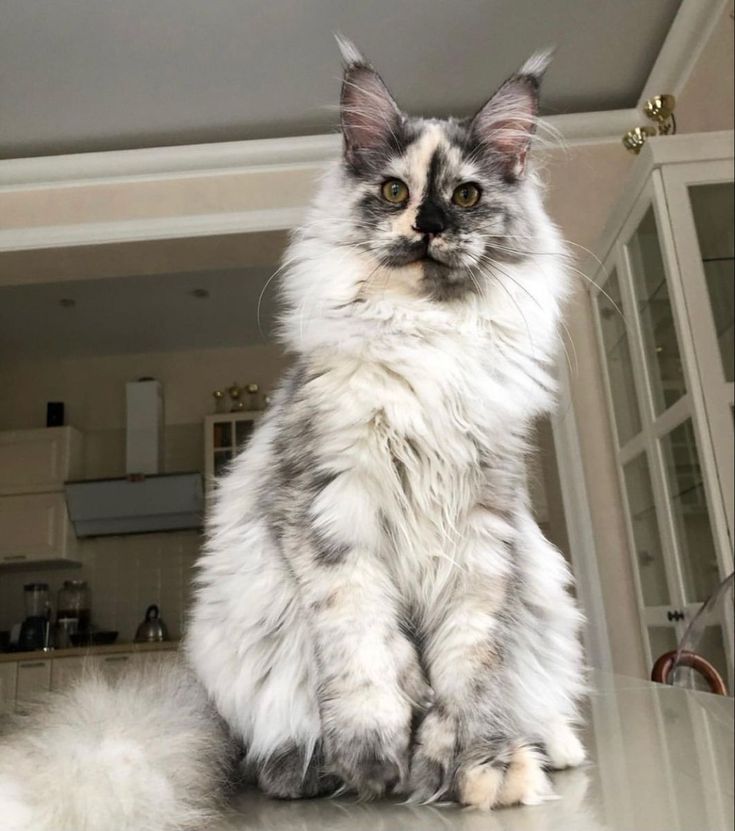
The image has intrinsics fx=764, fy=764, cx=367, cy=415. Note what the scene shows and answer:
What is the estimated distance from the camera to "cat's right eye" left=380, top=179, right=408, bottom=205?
35.3 inches

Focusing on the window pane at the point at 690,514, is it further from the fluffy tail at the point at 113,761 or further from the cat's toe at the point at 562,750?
the fluffy tail at the point at 113,761

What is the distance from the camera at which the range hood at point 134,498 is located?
195 inches

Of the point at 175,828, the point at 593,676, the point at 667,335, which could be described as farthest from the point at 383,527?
the point at 667,335

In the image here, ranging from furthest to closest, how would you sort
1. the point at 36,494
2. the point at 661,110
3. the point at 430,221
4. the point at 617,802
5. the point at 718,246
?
the point at 36,494, the point at 661,110, the point at 718,246, the point at 430,221, the point at 617,802

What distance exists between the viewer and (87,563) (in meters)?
5.23

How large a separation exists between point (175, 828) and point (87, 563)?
5.03 m

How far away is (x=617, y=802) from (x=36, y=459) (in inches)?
203

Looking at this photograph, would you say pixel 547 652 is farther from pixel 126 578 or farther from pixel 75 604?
pixel 126 578

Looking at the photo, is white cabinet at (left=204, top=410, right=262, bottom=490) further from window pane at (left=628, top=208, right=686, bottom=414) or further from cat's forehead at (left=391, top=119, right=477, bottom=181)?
cat's forehead at (left=391, top=119, right=477, bottom=181)

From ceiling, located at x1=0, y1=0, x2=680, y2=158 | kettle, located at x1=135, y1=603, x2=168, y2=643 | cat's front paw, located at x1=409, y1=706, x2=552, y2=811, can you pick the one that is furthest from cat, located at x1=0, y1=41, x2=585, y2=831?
kettle, located at x1=135, y1=603, x2=168, y2=643

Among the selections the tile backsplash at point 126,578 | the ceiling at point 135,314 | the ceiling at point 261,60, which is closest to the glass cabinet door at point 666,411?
the ceiling at point 261,60

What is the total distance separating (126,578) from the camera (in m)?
5.20

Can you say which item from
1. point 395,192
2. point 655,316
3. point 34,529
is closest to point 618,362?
point 655,316

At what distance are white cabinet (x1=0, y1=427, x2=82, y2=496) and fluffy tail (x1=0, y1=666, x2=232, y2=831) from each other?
4661mm
